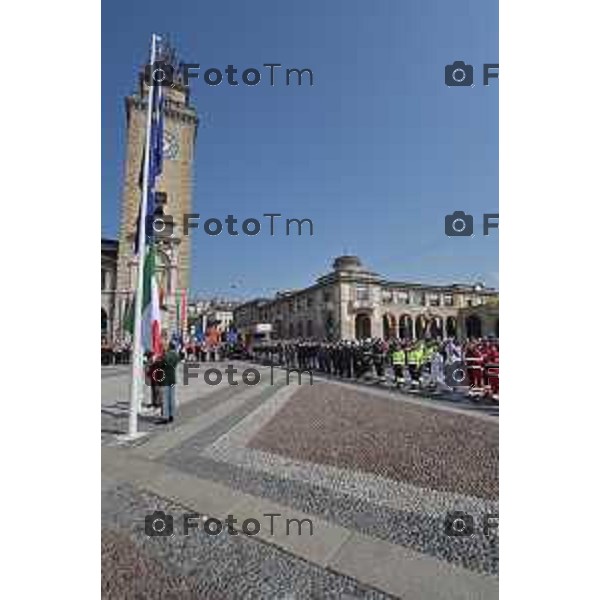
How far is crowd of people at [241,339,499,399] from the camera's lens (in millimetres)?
14406

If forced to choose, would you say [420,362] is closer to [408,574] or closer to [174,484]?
[174,484]

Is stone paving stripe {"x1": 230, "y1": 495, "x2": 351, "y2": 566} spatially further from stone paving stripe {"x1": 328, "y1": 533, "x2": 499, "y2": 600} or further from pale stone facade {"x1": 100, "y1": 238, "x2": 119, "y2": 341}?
pale stone facade {"x1": 100, "y1": 238, "x2": 119, "y2": 341}

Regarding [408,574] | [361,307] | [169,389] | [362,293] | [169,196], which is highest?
[169,196]

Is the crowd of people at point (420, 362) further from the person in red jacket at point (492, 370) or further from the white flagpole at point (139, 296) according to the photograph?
the white flagpole at point (139, 296)

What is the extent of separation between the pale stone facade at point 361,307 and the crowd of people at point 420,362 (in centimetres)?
3630

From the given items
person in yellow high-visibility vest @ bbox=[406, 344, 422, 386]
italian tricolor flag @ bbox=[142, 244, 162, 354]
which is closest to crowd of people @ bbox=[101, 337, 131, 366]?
person in yellow high-visibility vest @ bbox=[406, 344, 422, 386]

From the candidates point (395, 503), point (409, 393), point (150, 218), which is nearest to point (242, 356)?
point (409, 393)

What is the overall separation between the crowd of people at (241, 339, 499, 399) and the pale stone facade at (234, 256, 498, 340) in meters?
36.3

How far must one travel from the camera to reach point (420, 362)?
55.6 ft

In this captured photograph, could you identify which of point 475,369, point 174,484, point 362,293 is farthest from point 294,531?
point 362,293

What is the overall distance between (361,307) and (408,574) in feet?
205

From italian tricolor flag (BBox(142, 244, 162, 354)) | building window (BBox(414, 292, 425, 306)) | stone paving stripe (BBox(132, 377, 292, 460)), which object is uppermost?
building window (BBox(414, 292, 425, 306))
